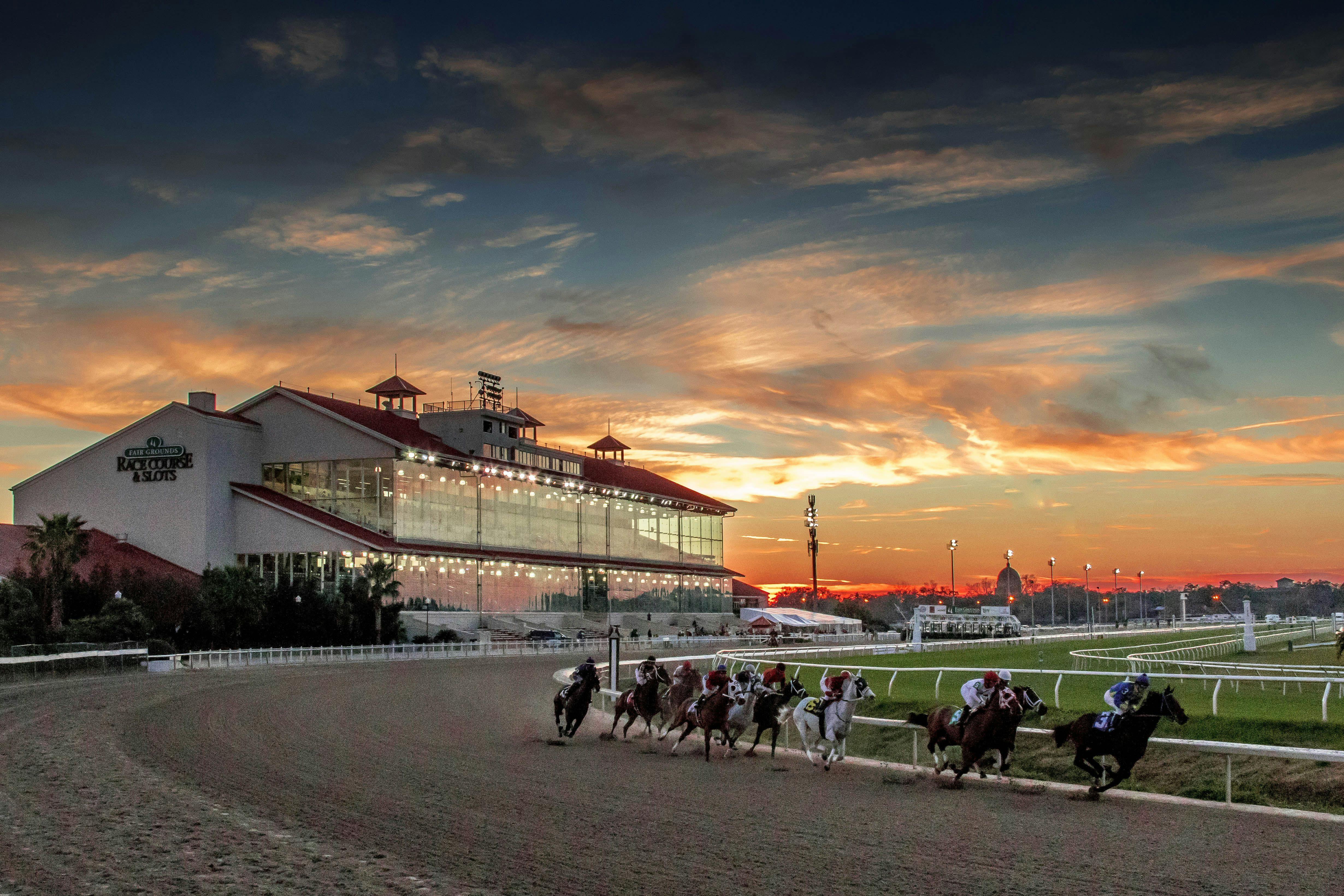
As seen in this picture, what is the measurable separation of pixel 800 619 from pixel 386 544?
3382 centimetres

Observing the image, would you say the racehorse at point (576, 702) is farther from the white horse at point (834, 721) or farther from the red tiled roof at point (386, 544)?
the red tiled roof at point (386, 544)

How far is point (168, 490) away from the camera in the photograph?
66188mm

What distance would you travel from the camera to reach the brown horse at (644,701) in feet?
60.7

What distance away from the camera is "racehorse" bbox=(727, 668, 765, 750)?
1691cm

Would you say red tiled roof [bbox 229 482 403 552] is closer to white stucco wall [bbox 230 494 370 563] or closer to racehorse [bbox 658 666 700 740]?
white stucco wall [bbox 230 494 370 563]

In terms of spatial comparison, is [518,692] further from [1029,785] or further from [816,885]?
[816,885]

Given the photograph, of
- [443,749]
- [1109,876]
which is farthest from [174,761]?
[1109,876]

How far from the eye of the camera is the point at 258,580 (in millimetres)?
56500

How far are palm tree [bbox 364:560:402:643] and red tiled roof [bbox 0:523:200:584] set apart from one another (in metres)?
8.74

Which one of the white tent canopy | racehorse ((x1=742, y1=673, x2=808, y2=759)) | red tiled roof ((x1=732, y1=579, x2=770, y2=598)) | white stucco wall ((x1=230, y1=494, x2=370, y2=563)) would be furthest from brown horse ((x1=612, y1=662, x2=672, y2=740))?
red tiled roof ((x1=732, y1=579, x2=770, y2=598))

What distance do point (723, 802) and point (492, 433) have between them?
6735 centimetres

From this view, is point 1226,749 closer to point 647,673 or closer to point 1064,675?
point 647,673

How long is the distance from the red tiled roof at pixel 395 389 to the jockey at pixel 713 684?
225 ft

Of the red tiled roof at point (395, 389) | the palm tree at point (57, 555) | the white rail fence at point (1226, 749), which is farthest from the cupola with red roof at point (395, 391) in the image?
the white rail fence at point (1226, 749)
